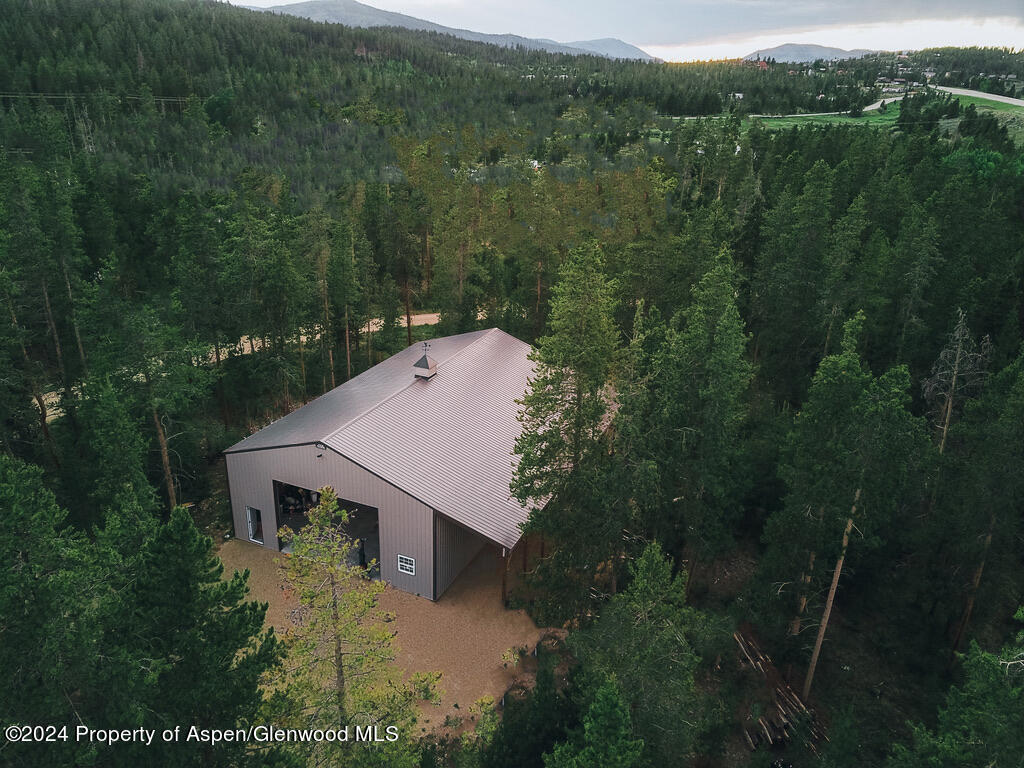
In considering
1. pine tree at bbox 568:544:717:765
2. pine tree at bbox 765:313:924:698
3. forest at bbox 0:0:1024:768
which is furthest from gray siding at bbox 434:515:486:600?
pine tree at bbox 765:313:924:698

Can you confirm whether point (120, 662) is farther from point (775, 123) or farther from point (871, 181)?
point (775, 123)

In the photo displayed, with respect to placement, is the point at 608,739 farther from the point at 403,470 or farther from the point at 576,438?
the point at 403,470

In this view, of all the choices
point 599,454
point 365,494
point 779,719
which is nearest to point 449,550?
point 365,494

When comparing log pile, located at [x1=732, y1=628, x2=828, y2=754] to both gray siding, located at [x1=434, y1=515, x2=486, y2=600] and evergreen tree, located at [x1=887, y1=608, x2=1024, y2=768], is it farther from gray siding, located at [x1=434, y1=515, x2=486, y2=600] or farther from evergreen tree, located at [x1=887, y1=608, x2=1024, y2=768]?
gray siding, located at [x1=434, y1=515, x2=486, y2=600]

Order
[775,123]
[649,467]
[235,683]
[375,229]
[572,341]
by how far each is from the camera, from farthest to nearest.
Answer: [775,123], [375,229], [572,341], [649,467], [235,683]

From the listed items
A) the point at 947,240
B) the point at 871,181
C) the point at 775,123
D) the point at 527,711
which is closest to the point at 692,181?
the point at 871,181
